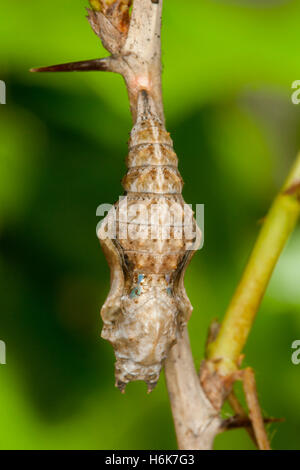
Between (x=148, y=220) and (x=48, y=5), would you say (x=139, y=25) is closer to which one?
(x=148, y=220)

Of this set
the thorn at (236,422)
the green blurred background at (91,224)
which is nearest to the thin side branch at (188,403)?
the thorn at (236,422)

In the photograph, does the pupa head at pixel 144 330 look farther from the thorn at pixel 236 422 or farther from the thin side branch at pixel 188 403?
the thorn at pixel 236 422

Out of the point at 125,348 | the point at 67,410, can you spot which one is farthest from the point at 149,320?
the point at 67,410

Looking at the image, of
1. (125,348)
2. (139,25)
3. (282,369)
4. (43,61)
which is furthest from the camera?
(282,369)

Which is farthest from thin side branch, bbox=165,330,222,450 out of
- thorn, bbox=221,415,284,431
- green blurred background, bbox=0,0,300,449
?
green blurred background, bbox=0,0,300,449

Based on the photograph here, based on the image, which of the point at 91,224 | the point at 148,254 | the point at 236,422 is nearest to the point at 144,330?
the point at 148,254

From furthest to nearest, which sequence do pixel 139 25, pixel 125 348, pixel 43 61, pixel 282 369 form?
1. pixel 282 369
2. pixel 43 61
3. pixel 125 348
4. pixel 139 25

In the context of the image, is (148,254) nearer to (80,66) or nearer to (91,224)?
(80,66)
